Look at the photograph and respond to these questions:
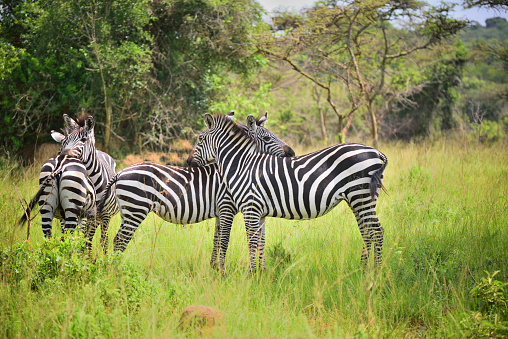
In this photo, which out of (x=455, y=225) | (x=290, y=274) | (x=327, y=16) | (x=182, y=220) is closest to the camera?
(x=290, y=274)

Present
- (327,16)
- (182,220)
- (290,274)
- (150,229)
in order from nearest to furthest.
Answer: (290,274) → (182,220) → (150,229) → (327,16)

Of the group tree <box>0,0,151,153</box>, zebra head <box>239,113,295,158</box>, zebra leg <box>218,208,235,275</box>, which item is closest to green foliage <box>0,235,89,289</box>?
zebra leg <box>218,208,235,275</box>

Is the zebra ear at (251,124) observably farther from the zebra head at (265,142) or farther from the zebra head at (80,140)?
the zebra head at (80,140)

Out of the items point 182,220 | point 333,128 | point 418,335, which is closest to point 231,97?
point 182,220

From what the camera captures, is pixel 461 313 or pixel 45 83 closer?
pixel 461 313

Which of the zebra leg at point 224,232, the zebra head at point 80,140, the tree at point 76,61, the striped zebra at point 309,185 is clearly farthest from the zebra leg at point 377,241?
the tree at point 76,61

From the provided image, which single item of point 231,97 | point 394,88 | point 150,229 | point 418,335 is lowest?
point 418,335

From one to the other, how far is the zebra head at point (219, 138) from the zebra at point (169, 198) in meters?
0.17

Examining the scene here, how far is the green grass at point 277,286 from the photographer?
3.03m

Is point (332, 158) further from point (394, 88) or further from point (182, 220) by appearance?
point (394, 88)

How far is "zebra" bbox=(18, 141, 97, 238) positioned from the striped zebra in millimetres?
1662

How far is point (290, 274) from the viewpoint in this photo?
4.37 metres

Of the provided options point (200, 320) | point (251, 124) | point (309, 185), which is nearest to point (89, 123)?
point (251, 124)

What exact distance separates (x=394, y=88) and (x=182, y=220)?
1595cm
